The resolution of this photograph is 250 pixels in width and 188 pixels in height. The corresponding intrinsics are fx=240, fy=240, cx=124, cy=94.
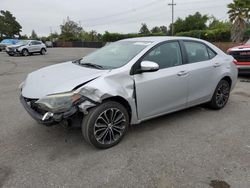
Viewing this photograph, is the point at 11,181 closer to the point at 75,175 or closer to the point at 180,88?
the point at 75,175

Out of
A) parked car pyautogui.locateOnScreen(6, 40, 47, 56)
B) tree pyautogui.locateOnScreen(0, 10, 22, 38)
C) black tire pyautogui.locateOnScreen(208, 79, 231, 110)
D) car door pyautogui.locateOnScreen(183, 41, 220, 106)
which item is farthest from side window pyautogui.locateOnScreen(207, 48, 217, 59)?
tree pyautogui.locateOnScreen(0, 10, 22, 38)

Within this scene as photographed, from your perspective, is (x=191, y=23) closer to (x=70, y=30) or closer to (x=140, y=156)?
(x=70, y=30)

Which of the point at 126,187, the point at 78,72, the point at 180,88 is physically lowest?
the point at 126,187

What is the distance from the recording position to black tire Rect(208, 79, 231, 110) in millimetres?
4871

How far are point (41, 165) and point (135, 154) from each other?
4.01ft

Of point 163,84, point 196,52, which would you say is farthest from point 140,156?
point 196,52

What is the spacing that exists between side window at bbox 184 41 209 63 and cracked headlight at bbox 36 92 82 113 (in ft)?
7.47

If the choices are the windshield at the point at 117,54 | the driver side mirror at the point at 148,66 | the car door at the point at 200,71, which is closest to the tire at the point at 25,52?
the windshield at the point at 117,54

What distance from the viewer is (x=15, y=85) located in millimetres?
Answer: 7984

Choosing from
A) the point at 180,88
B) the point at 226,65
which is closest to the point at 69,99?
the point at 180,88

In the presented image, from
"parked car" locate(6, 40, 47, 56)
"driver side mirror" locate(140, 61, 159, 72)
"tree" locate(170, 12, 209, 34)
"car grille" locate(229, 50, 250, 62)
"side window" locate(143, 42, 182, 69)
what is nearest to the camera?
"driver side mirror" locate(140, 61, 159, 72)

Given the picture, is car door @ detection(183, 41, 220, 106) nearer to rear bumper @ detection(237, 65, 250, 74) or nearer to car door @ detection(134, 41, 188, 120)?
car door @ detection(134, 41, 188, 120)

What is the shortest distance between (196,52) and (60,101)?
276cm

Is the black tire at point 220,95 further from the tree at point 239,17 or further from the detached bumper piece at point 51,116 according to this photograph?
the tree at point 239,17
